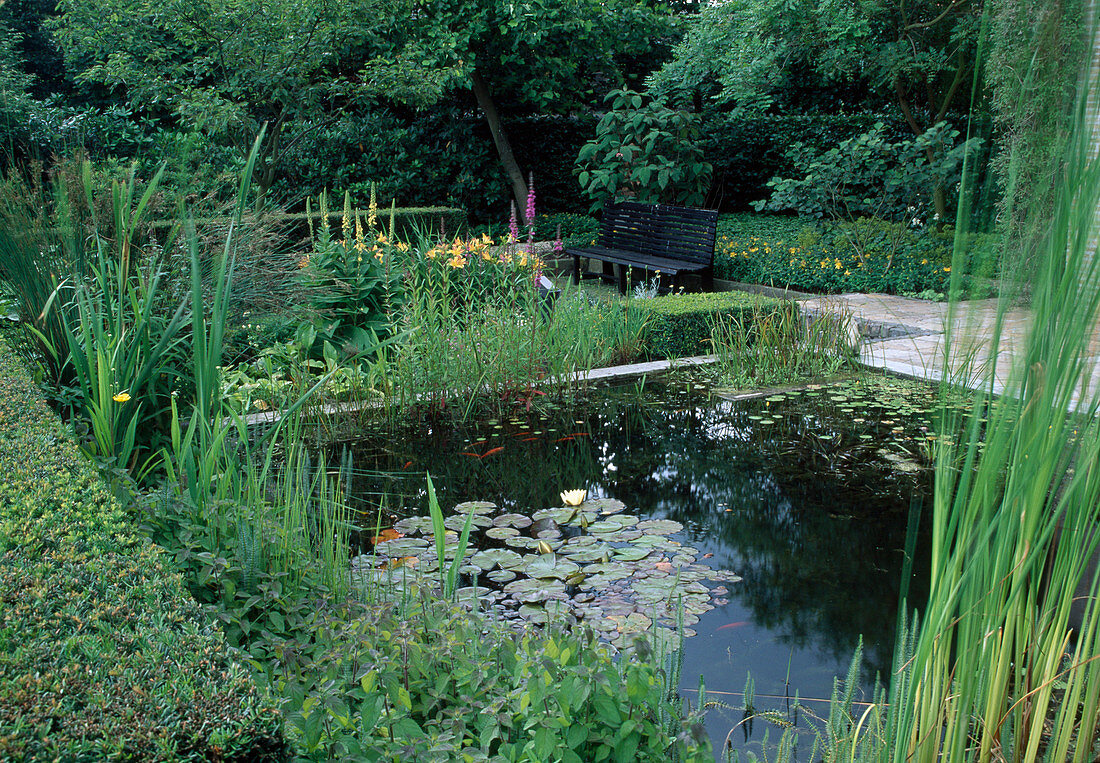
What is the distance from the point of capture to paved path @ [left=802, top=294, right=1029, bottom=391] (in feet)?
4.17

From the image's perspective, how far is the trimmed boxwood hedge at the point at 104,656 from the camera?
1.02 meters

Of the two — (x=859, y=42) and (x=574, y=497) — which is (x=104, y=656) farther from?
(x=859, y=42)

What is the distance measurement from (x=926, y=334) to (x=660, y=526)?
389 centimetres

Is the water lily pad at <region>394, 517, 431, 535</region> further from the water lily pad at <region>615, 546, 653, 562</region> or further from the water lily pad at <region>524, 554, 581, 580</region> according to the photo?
the water lily pad at <region>615, 546, 653, 562</region>

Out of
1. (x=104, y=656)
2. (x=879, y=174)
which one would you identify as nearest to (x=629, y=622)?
(x=104, y=656)

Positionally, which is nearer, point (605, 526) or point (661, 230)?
point (605, 526)

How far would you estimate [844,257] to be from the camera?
8.86m

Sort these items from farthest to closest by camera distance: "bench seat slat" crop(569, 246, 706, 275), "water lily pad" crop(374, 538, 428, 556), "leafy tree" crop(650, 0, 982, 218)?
"leafy tree" crop(650, 0, 982, 218) → "bench seat slat" crop(569, 246, 706, 275) → "water lily pad" crop(374, 538, 428, 556)

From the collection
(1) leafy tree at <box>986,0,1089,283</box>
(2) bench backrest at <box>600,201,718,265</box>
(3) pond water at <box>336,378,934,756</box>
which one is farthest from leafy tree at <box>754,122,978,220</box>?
(1) leafy tree at <box>986,0,1089,283</box>

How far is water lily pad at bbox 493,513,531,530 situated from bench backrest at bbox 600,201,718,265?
552 centimetres

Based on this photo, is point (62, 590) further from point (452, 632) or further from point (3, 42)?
point (3, 42)

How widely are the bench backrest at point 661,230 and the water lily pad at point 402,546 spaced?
5.90m

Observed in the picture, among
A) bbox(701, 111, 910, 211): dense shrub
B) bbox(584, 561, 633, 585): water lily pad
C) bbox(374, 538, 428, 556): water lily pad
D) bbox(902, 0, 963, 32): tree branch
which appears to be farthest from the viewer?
bbox(701, 111, 910, 211): dense shrub

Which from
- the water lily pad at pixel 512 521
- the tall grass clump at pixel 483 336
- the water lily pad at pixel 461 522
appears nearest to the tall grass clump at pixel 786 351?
the tall grass clump at pixel 483 336
